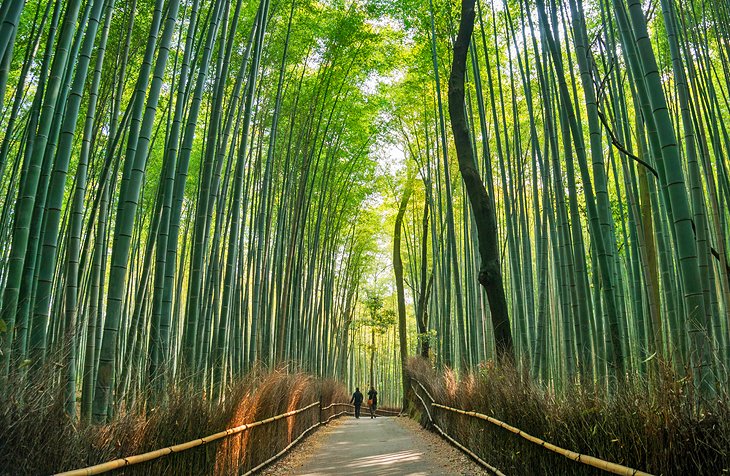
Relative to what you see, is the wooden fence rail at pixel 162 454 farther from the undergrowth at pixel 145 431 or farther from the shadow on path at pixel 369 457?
the shadow on path at pixel 369 457

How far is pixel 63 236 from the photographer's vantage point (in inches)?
238

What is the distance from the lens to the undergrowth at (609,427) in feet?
5.91

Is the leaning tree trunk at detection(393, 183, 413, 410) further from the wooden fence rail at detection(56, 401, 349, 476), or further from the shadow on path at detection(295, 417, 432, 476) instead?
the wooden fence rail at detection(56, 401, 349, 476)

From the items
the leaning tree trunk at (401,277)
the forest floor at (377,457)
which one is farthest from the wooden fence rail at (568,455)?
the leaning tree trunk at (401,277)

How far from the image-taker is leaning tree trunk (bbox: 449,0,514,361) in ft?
Result: 17.0

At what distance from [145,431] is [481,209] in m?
3.81

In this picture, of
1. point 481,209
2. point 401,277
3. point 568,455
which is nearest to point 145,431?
point 568,455

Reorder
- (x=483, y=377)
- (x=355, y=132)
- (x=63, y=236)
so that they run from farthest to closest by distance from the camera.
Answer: (x=355, y=132), (x=63, y=236), (x=483, y=377)

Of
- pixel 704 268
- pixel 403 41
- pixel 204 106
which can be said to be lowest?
pixel 704 268

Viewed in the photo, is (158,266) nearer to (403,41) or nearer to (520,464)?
(520,464)

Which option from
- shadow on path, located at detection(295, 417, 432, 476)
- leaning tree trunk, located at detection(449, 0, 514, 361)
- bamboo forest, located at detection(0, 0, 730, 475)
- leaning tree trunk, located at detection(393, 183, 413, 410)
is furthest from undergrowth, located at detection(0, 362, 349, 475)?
leaning tree trunk, located at detection(393, 183, 413, 410)

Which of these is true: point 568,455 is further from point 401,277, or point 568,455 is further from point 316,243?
point 401,277

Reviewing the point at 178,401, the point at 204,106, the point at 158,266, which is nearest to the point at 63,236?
the point at 204,106

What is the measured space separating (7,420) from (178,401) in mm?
1372
